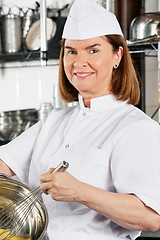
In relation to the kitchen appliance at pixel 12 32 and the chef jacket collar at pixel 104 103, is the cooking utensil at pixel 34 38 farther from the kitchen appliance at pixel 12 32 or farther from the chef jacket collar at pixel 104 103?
the chef jacket collar at pixel 104 103

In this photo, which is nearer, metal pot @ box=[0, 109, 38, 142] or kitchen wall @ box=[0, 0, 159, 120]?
metal pot @ box=[0, 109, 38, 142]

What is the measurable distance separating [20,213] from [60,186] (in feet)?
0.40

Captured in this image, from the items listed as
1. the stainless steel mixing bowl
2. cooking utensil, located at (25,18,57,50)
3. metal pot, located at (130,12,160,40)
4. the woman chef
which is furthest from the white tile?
the stainless steel mixing bowl

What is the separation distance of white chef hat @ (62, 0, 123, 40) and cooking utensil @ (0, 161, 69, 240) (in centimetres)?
33

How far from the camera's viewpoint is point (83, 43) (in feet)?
2.76

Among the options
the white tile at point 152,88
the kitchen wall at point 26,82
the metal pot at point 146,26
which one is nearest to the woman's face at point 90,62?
the metal pot at point 146,26

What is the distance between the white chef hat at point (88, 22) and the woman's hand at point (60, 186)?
1.00ft

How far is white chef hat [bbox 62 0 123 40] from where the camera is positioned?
0.84 meters

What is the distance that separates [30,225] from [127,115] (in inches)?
11.9

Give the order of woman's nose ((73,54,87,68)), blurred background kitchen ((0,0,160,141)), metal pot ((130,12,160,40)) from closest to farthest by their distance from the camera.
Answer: woman's nose ((73,54,87,68)) → metal pot ((130,12,160,40)) → blurred background kitchen ((0,0,160,141))

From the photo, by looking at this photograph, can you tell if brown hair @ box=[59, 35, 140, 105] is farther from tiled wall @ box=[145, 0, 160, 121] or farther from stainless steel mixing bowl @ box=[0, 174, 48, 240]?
tiled wall @ box=[145, 0, 160, 121]

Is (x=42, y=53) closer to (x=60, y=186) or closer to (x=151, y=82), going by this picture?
(x=151, y=82)

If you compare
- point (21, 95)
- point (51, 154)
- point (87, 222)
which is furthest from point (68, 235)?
point (21, 95)

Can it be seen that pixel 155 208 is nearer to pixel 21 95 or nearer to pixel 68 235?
pixel 68 235
